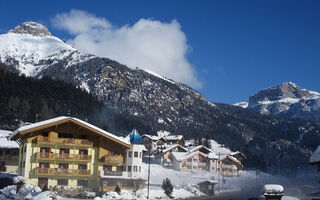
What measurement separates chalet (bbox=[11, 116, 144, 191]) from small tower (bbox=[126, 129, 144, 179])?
0.50 ft

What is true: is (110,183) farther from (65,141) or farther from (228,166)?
(228,166)

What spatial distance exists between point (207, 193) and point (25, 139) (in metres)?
31.8

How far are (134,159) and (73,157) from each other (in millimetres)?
9679

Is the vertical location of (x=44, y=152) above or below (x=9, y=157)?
above

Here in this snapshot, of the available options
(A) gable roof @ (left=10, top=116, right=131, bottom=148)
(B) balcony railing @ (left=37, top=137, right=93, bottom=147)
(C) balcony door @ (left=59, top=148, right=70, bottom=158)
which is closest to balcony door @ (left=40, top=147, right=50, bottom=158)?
(B) balcony railing @ (left=37, top=137, right=93, bottom=147)

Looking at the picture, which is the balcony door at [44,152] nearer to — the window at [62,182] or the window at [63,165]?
the window at [63,165]

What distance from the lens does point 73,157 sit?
6781cm

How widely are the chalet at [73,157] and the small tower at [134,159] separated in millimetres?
152

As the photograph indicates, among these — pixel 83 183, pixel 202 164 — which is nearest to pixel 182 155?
pixel 202 164

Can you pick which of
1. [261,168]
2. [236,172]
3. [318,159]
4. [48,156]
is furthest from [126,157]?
[261,168]

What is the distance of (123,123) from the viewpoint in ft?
654

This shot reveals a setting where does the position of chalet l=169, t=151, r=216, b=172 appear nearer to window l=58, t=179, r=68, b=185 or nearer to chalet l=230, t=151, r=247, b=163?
chalet l=230, t=151, r=247, b=163

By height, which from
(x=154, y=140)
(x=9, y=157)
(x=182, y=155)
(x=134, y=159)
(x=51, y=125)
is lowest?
(x=134, y=159)

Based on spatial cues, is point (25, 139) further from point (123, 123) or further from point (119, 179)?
point (123, 123)
